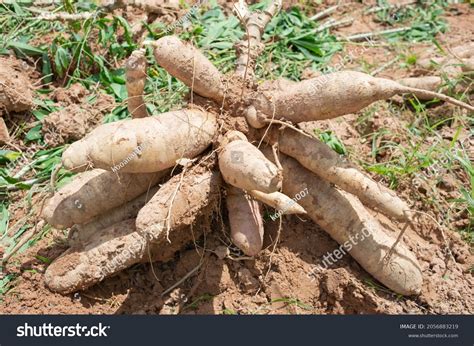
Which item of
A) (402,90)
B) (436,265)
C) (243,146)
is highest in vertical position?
(402,90)

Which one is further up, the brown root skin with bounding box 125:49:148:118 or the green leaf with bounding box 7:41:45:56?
the brown root skin with bounding box 125:49:148:118

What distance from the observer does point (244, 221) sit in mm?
2168

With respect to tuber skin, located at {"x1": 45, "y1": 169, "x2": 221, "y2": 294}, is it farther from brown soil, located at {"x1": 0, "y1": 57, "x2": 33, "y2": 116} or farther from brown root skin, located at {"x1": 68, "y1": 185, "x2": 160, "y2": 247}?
brown soil, located at {"x1": 0, "y1": 57, "x2": 33, "y2": 116}

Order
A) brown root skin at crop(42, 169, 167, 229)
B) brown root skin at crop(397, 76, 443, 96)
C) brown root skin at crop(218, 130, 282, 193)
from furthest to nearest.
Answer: brown root skin at crop(397, 76, 443, 96) → brown root skin at crop(42, 169, 167, 229) → brown root skin at crop(218, 130, 282, 193)

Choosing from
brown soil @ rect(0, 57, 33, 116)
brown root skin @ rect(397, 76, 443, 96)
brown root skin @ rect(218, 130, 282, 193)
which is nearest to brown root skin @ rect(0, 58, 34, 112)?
brown soil @ rect(0, 57, 33, 116)

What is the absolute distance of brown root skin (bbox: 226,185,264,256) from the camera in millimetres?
2115

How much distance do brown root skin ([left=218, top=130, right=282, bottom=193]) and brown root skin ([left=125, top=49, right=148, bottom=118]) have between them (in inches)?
16.4

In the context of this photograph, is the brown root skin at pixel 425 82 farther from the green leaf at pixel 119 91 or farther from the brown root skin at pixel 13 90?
the brown root skin at pixel 13 90

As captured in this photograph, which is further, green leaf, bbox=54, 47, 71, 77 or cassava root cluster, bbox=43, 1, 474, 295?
green leaf, bbox=54, 47, 71, 77

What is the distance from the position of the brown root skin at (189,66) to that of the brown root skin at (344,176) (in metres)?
0.40

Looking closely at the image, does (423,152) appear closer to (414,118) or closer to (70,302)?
(414,118)

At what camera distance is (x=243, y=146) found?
2.06 meters
